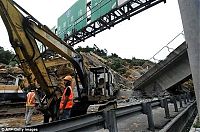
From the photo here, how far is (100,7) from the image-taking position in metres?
20.0

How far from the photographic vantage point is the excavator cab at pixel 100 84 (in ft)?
36.2

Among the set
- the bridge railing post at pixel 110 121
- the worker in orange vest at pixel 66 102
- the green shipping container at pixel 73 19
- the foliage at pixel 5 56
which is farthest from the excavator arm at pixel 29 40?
the foliage at pixel 5 56

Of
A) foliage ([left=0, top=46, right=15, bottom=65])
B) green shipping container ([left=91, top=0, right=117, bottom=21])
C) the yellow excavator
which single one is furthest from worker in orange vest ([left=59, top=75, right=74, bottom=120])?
foliage ([left=0, top=46, right=15, bottom=65])

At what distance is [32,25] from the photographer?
868 cm

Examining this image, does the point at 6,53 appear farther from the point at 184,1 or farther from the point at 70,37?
the point at 184,1

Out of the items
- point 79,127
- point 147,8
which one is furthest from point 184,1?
point 147,8

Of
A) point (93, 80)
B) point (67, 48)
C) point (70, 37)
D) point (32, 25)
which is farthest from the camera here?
point (70, 37)

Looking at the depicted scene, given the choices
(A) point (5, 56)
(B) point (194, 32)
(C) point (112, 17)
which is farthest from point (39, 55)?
(A) point (5, 56)

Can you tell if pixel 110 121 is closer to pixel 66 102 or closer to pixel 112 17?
pixel 66 102

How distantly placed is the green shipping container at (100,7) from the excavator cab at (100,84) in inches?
317

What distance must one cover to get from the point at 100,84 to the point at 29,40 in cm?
413

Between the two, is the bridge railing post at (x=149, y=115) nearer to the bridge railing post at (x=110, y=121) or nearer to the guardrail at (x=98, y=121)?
A: the guardrail at (x=98, y=121)

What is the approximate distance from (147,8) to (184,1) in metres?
15.0

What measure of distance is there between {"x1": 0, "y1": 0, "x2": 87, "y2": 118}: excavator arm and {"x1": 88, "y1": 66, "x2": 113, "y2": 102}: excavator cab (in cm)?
216
